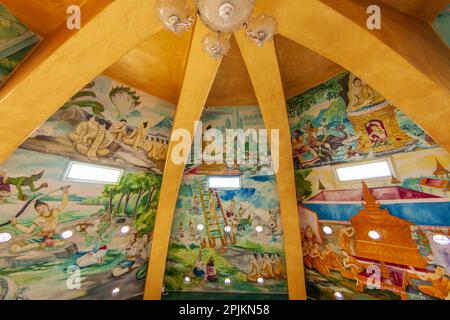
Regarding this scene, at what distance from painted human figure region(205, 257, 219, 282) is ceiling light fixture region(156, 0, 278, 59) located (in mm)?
6910

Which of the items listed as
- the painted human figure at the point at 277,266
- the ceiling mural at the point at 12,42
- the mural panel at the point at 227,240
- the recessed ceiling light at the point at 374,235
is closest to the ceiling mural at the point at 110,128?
the ceiling mural at the point at 12,42

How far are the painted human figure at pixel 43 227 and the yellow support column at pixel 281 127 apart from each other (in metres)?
5.10

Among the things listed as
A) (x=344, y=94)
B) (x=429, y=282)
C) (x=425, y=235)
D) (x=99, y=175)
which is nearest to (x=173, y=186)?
(x=99, y=175)

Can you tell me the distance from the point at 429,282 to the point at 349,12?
555 centimetres

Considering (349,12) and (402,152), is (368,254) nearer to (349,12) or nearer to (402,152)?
(402,152)

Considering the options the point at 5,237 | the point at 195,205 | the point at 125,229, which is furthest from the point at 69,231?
the point at 195,205

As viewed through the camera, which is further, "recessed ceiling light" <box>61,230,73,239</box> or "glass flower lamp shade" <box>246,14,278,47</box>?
"recessed ceiling light" <box>61,230,73,239</box>

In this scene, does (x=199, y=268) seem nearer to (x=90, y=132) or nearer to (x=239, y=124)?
(x=239, y=124)

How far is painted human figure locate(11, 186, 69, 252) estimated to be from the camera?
4.41 m

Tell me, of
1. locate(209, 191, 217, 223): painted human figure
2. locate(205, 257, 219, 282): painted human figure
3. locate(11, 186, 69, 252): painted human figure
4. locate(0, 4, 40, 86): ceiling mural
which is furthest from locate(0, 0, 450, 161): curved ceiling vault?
locate(205, 257, 219, 282): painted human figure

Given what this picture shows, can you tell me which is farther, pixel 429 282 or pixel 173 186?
pixel 173 186

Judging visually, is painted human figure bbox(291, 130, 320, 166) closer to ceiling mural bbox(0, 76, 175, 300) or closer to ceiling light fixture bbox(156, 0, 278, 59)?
ceiling mural bbox(0, 76, 175, 300)

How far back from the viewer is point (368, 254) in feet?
16.4

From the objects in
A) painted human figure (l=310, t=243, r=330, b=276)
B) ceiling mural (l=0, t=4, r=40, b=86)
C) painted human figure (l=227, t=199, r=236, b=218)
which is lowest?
painted human figure (l=310, t=243, r=330, b=276)
